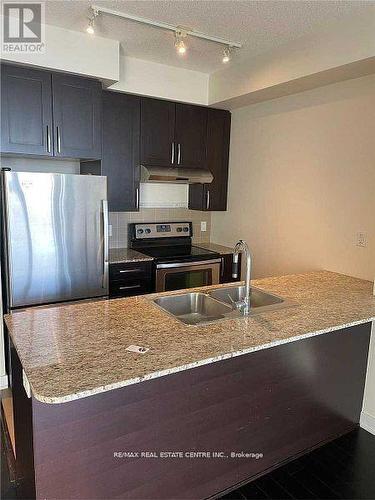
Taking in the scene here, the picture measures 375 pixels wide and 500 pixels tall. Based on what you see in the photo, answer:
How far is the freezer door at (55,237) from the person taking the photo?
2.56 m

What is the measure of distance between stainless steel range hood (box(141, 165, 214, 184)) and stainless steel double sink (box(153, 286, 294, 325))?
152 cm

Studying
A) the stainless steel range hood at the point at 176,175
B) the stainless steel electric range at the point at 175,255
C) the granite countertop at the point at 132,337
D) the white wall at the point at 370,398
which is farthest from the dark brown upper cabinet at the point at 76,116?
the white wall at the point at 370,398

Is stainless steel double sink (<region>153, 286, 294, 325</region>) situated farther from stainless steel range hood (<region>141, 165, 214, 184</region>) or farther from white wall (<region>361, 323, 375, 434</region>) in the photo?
stainless steel range hood (<region>141, 165, 214, 184</region>)

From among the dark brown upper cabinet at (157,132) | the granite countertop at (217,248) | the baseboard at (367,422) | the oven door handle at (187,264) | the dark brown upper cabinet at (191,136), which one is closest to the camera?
the baseboard at (367,422)

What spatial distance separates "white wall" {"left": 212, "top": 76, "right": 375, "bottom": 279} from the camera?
2.71 meters

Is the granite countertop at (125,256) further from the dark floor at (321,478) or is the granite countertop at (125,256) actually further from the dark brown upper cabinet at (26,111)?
the dark floor at (321,478)

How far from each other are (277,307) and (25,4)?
8.00 feet

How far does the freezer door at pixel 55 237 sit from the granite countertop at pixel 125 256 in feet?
0.83

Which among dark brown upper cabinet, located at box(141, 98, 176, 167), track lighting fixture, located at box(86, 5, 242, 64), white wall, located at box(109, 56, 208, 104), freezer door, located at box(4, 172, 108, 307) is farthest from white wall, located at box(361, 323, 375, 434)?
white wall, located at box(109, 56, 208, 104)

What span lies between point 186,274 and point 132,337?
1.91m

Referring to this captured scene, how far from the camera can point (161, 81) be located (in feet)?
11.3

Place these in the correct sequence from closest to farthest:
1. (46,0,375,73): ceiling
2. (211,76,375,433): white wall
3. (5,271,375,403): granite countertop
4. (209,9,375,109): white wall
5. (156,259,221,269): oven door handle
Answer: (5,271,375,403): granite countertop, (46,0,375,73): ceiling, (209,9,375,109): white wall, (211,76,375,433): white wall, (156,259,221,269): oven door handle

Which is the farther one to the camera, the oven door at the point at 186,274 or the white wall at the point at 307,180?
the oven door at the point at 186,274

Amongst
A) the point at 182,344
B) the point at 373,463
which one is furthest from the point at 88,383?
the point at 373,463
